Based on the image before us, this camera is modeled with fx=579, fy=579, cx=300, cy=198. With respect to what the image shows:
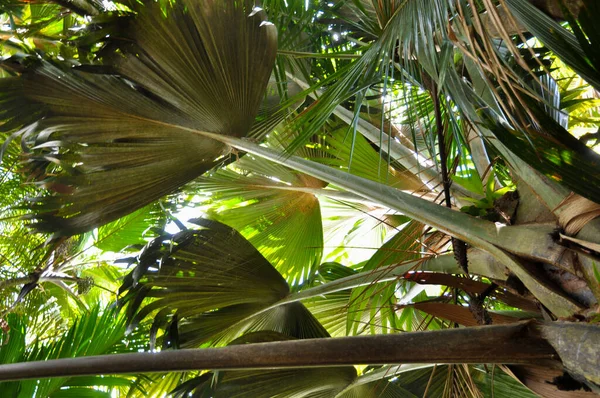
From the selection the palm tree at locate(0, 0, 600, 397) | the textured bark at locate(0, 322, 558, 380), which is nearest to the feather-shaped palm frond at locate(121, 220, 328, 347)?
the palm tree at locate(0, 0, 600, 397)

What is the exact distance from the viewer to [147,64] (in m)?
1.44

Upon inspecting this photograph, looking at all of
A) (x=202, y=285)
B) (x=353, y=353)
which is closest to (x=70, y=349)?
(x=202, y=285)

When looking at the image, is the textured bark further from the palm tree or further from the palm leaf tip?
the palm leaf tip

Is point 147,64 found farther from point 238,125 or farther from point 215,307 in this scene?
point 215,307

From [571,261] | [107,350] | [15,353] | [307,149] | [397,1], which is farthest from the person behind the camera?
[307,149]

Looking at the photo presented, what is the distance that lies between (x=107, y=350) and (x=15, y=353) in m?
0.31

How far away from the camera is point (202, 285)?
176cm

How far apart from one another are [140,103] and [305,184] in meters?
0.97

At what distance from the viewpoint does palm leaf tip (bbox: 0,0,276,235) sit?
139 cm

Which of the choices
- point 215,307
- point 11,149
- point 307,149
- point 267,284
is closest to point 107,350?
point 215,307

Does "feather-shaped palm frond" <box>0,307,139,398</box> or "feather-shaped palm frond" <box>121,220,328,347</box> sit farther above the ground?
"feather-shaped palm frond" <box>121,220,328,347</box>

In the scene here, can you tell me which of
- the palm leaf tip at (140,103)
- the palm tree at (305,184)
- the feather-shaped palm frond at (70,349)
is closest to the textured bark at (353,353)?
the palm tree at (305,184)

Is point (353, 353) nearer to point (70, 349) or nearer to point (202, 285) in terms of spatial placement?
point (202, 285)

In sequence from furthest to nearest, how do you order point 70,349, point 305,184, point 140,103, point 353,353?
1. point 305,184
2. point 70,349
3. point 140,103
4. point 353,353
